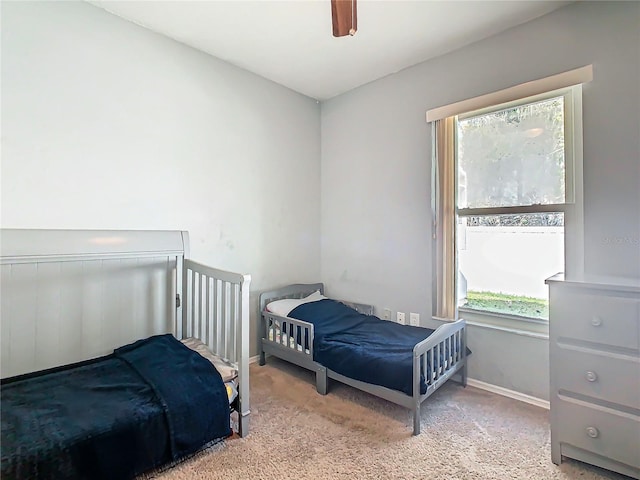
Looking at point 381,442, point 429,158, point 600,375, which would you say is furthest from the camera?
point 429,158

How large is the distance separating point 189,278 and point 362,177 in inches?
70.3

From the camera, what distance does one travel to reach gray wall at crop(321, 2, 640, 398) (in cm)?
193

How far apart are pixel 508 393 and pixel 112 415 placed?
7.85 ft

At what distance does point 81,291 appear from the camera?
2047mm

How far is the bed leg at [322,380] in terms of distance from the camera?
2.38 meters

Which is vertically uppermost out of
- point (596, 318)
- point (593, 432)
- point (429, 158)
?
point (429, 158)

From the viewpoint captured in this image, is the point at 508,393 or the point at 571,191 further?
the point at 508,393

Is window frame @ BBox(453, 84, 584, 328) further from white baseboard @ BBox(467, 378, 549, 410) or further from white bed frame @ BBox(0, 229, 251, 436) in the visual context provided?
white bed frame @ BBox(0, 229, 251, 436)

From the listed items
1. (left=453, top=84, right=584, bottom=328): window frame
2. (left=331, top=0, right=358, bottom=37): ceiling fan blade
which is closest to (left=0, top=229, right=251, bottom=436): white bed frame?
(left=331, top=0, right=358, bottom=37): ceiling fan blade

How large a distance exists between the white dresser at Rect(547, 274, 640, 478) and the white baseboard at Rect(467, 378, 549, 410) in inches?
23.3

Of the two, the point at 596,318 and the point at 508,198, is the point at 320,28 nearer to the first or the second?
the point at 508,198

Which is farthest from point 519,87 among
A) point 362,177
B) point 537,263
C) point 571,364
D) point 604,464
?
point 604,464

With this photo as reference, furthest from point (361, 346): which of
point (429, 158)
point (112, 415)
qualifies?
point (429, 158)

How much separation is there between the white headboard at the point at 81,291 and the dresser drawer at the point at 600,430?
7.65 ft
